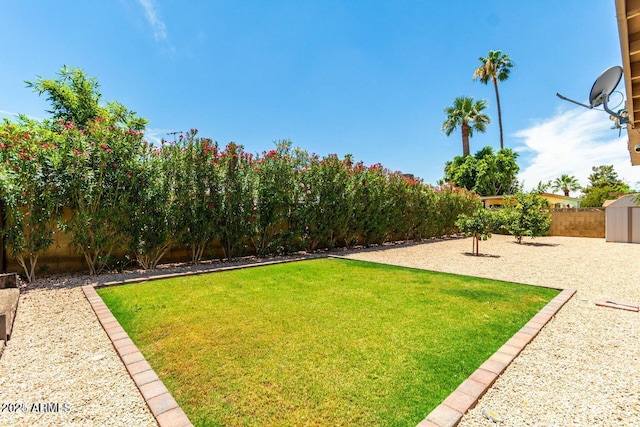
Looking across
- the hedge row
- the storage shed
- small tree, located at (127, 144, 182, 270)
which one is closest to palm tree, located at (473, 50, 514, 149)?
the storage shed

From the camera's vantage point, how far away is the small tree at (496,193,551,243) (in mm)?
14055

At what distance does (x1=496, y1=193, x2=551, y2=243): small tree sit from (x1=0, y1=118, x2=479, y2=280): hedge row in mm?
7154

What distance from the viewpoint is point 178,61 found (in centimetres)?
1366

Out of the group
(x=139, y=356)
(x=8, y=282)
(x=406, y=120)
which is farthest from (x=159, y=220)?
(x=406, y=120)

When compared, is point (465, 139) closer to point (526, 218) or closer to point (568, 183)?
point (526, 218)

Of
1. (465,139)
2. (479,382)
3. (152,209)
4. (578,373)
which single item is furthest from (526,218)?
(465,139)

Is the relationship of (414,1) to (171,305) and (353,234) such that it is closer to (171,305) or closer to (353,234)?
(353,234)

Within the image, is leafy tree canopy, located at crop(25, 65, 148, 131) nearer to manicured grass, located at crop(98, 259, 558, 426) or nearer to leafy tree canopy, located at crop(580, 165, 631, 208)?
manicured grass, located at crop(98, 259, 558, 426)

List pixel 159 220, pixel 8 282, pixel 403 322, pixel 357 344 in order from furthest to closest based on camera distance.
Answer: pixel 159 220 → pixel 8 282 → pixel 403 322 → pixel 357 344

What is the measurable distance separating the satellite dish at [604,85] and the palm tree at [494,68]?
2924 centimetres

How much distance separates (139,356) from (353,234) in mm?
9557

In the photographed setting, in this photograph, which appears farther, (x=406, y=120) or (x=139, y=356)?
(x=406, y=120)

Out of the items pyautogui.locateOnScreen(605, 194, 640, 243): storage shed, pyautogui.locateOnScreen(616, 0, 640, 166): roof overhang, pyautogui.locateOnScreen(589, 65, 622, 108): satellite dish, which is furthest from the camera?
pyautogui.locateOnScreen(605, 194, 640, 243): storage shed

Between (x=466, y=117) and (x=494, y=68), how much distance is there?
17.5ft
